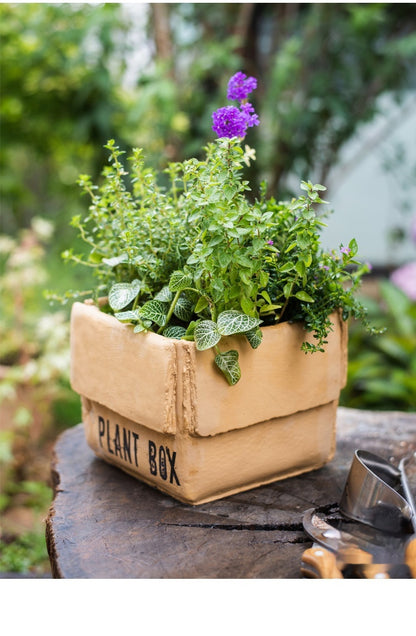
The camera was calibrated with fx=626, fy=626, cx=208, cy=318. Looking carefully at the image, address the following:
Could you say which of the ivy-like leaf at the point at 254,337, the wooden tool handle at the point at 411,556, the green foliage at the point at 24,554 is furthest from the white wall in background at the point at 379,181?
the wooden tool handle at the point at 411,556

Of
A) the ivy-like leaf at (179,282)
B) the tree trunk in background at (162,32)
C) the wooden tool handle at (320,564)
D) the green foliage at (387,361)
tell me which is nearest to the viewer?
the wooden tool handle at (320,564)

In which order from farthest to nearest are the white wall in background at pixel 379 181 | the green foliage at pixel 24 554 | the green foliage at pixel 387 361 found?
the white wall in background at pixel 379 181 < the green foliage at pixel 387 361 < the green foliage at pixel 24 554

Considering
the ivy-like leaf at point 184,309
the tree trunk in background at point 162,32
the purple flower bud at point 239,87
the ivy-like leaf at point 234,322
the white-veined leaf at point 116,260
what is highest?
the tree trunk in background at point 162,32

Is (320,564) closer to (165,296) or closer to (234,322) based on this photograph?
(234,322)

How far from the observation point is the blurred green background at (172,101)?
93.9 inches

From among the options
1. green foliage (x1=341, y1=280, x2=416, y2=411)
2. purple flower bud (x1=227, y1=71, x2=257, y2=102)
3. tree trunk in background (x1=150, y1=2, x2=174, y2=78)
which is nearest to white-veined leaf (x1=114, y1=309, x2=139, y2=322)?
purple flower bud (x1=227, y1=71, x2=257, y2=102)

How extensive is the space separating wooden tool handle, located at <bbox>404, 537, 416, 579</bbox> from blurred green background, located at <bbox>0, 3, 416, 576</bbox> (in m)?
1.57

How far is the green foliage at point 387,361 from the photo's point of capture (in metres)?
2.51

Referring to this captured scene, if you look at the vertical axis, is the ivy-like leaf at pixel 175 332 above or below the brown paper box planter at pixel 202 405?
above

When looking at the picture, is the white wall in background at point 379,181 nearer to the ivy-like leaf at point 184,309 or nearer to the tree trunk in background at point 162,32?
the tree trunk in background at point 162,32

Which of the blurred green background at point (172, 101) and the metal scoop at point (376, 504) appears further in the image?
the blurred green background at point (172, 101)

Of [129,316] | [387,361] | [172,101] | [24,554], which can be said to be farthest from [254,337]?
[387,361]

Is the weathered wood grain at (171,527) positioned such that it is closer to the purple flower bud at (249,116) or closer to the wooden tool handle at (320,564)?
the wooden tool handle at (320,564)

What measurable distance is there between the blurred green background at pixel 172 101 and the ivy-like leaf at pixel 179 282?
138cm
